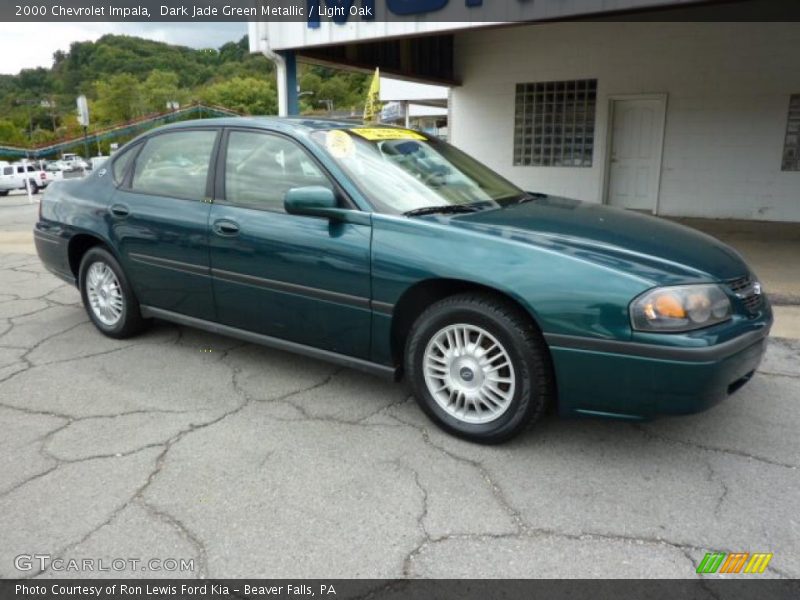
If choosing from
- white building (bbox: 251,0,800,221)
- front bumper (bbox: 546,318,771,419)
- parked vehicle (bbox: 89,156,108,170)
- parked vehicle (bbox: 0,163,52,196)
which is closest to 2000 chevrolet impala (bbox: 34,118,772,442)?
front bumper (bbox: 546,318,771,419)

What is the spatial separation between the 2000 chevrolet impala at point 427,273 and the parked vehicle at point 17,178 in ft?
82.9

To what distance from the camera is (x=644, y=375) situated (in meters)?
2.66

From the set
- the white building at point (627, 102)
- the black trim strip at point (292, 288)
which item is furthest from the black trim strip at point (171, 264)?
the white building at point (627, 102)

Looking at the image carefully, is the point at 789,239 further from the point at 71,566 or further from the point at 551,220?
the point at 71,566

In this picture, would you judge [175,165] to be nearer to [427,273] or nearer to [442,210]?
[442,210]

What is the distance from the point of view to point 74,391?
3869mm

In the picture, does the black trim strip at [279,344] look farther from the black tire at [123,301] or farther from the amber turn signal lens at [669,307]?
the amber turn signal lens at [669,307]

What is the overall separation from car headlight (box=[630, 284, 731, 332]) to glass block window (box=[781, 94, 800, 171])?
9075mm

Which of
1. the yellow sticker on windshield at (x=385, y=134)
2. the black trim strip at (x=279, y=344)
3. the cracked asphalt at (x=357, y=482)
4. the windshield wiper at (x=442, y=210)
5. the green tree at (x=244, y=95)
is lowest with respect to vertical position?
the cracked asphalt at (x=357, y=482)

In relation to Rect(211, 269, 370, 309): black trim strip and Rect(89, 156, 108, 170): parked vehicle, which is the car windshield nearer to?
Rect(211, 269, 370, 309): black trim strip

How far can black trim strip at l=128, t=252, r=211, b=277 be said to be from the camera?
3951 mm

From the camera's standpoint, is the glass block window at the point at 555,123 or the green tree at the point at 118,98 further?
the green tree at the point at 118,98

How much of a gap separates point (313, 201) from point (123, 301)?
2.12 meters

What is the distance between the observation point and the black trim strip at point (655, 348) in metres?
2.61
